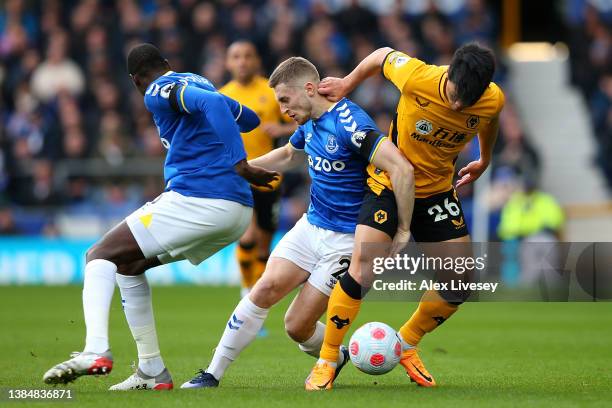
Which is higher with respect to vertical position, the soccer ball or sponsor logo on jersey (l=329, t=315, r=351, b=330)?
sponsor logo on jersey (l=329, t=315, r=351, b=330)

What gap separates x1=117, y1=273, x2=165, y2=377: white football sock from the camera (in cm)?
706

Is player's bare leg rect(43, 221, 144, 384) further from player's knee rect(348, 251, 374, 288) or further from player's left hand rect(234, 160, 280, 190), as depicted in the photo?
player's knee rect(348, 251, 374, 288)

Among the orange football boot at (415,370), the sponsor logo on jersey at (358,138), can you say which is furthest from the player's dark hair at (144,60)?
the orange football boot at (415,370)

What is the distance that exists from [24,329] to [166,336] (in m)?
1.54

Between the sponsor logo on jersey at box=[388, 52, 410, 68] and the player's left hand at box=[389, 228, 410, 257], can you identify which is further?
the sponsor logo on jersey at box=[388, 52, 410, 68]

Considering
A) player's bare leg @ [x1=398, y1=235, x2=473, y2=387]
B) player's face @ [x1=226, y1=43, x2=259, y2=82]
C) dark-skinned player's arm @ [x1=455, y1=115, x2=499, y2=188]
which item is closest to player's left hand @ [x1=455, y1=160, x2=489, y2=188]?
dark-skinned player's arm @ [x1=455, y1=115, x2=499, y2=188]

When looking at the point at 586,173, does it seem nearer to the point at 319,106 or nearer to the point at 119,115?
the point at 119,115

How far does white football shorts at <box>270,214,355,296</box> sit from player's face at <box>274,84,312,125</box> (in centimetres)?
76

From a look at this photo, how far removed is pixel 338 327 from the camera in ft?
22.5

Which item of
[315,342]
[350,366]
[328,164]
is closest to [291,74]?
[328,164]

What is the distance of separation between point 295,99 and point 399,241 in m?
1.11

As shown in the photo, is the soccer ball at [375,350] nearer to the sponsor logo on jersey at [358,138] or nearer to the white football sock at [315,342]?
the white football sock at [315,342]

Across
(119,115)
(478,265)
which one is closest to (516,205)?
(119,115)

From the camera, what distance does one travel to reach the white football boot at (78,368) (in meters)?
6.29
